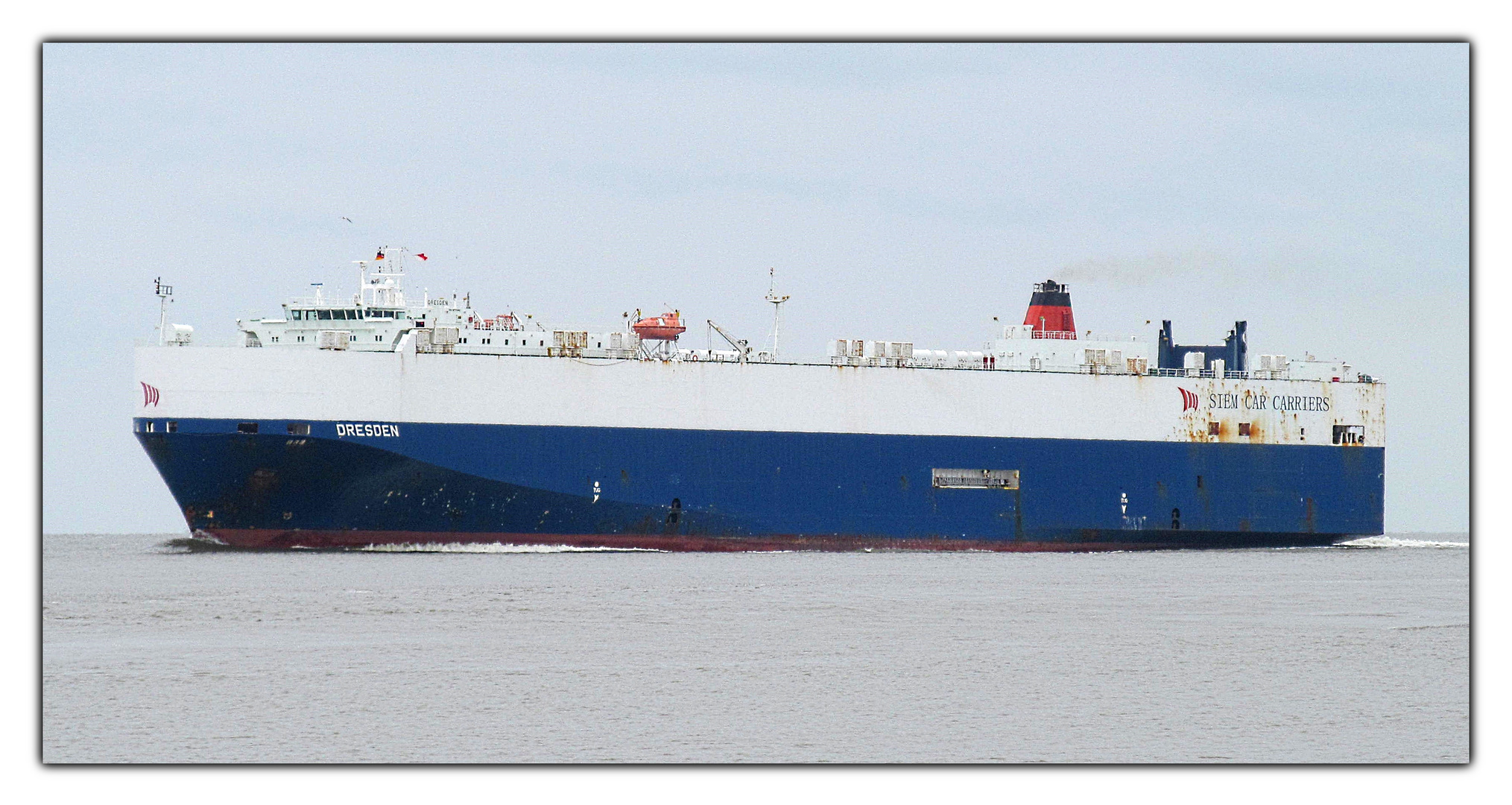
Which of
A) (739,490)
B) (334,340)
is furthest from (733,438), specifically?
(334,340)

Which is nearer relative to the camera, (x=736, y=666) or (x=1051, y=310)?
(x=736, y=666)

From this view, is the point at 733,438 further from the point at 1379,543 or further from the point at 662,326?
the point at 1379,543

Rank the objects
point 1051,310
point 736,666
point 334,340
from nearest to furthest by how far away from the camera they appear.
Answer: point 736,666, point 334,340, point 1051,310

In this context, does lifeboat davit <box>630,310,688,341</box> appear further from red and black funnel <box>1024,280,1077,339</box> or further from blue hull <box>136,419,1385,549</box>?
red and black funnel <box>1024,280,1077,339</box>

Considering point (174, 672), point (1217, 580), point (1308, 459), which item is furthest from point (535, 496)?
point (1308, 459)

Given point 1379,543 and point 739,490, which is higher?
point 739,490

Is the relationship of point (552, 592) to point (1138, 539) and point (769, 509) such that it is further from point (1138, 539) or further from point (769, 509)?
point (1138, 539)

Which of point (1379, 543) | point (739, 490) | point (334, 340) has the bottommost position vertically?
point (1379, 543)

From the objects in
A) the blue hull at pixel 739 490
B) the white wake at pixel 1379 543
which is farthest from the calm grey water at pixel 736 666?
the white wake at pixel 1379 543
